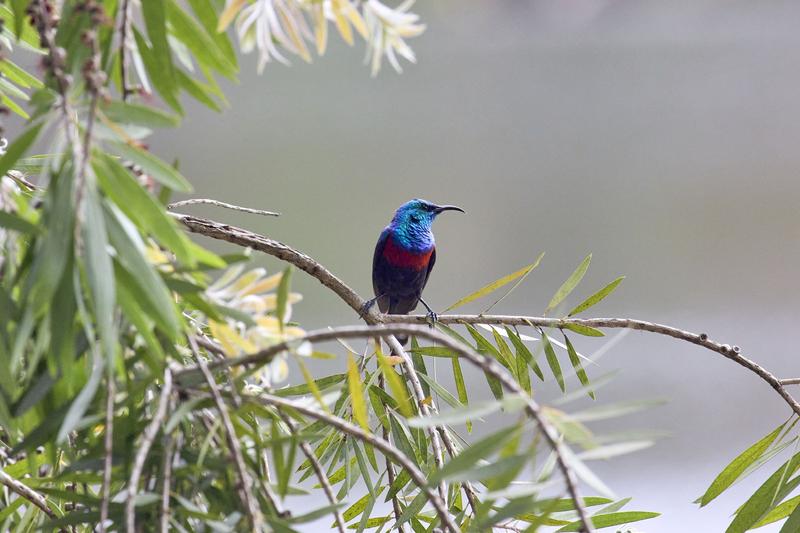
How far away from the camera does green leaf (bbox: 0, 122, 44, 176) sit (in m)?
0.49

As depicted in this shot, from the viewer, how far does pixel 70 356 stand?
19.2 inches

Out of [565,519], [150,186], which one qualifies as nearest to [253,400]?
[150,186]

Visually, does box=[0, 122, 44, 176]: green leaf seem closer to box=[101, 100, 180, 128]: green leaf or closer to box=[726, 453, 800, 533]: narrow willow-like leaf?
box=[101, 100, 180, 128]: green leaf

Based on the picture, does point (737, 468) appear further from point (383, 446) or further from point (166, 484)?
point (166, 484)

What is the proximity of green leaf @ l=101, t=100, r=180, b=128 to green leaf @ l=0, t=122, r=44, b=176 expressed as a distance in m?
0.04

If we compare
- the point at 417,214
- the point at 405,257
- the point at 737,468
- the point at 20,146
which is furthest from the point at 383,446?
the point at 417,214

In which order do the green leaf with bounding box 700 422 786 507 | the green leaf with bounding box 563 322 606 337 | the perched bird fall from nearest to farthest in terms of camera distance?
the green leaf with bounding box 700 422 786 507 < the green leaf with bounding box 563 322 606 337 < the perched bird

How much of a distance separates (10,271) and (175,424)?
142mm

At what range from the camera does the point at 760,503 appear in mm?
872

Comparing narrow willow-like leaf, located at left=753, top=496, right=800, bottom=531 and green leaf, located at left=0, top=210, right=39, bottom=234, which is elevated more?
green leaf, located at left=0, top=210, right=39, bottom=234

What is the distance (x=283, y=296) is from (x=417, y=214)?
6.84 ft

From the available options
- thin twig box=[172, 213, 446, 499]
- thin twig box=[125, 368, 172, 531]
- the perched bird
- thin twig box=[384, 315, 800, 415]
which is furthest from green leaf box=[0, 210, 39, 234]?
the perched bird

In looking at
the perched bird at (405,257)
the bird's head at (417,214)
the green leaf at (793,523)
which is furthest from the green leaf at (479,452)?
the bird's head at (417,214)

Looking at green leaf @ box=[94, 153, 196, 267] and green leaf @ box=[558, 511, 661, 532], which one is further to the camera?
green leaf @ box=[558, 511, 661, 532]
